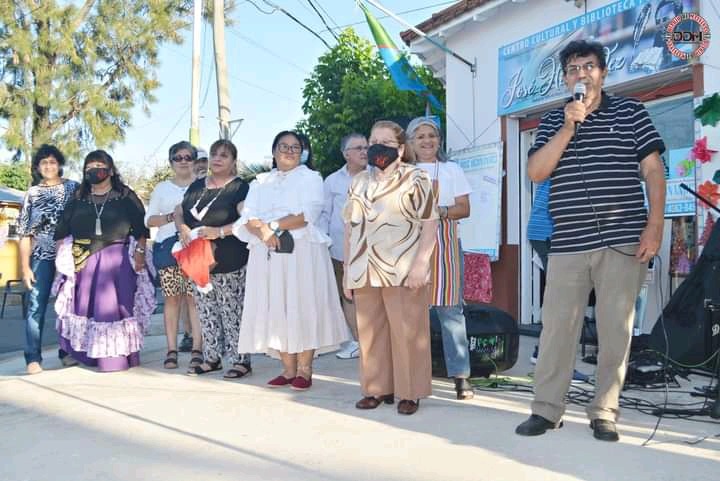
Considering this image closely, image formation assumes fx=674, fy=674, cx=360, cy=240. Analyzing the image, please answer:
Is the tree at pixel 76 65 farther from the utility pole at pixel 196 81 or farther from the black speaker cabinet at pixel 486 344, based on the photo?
the black speaker cabinet at pixel 486 344

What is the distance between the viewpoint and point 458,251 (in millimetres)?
4402

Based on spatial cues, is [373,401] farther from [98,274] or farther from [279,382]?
[98,274]

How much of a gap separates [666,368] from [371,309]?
2076 mm

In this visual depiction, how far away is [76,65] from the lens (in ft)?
72.5

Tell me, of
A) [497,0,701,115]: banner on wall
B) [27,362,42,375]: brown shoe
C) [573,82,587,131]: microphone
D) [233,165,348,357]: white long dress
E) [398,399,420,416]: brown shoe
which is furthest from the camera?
[497,0,701,115]: banner on wall

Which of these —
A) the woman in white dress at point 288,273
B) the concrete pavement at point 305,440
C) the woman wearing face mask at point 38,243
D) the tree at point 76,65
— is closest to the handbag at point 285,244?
the woman in white dress at point 288,273

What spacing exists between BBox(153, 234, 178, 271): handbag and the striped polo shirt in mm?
3410

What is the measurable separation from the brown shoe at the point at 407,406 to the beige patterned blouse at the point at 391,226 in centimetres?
70

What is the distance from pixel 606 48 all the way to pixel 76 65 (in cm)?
1974

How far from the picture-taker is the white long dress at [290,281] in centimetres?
467

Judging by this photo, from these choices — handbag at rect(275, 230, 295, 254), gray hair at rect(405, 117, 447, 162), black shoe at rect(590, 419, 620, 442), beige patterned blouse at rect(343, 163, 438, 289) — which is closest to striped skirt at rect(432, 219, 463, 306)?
beige patterned blouse at rect(343, 163, 438, 289)

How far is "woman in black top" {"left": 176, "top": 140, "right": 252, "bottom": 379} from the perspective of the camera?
5215 mm

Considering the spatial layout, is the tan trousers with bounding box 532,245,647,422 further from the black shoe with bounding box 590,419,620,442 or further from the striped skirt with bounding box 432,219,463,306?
the striped skirt with bounding box 432,219,463,306

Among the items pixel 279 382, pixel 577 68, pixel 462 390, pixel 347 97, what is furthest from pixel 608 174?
pixel 347 97
